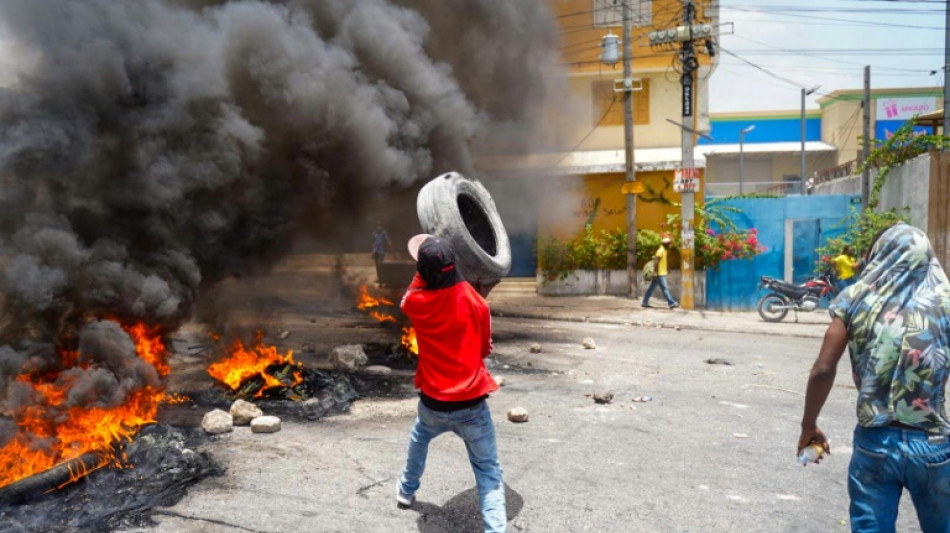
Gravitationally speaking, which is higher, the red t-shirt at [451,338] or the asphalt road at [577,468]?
the red t-shirt at [451,338]

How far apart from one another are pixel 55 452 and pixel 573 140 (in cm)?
1427

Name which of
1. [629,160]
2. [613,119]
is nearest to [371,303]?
[629,160]

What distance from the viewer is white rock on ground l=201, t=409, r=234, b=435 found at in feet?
16.8

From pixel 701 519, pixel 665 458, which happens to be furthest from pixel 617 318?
pixel 701 519

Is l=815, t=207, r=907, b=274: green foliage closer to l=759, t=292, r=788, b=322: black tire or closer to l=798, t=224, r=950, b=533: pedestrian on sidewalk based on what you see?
l=759, t=292, r=788, b=322: black tire

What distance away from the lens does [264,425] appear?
516 cm

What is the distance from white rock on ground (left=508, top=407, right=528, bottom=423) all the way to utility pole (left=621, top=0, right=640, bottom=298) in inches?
388

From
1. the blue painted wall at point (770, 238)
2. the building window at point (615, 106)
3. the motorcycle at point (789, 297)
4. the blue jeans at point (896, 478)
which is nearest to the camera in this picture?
the blue jeans at point (896, 478)

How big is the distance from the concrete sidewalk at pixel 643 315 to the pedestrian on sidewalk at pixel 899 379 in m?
8.85

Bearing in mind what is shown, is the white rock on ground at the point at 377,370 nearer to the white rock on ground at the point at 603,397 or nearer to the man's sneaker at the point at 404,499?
the white rock on ground at the point at 603,397

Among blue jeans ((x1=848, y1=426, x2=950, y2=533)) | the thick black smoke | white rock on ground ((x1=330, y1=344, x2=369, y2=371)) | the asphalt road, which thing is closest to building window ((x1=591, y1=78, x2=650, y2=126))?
the thick black smoke

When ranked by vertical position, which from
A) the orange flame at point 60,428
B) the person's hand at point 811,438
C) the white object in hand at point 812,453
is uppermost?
the person's hand at point 811,438

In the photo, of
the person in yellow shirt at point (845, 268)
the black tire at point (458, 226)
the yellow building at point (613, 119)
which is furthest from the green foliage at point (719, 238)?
the black tire at point (458, 226)

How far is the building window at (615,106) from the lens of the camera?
57.6 feet
